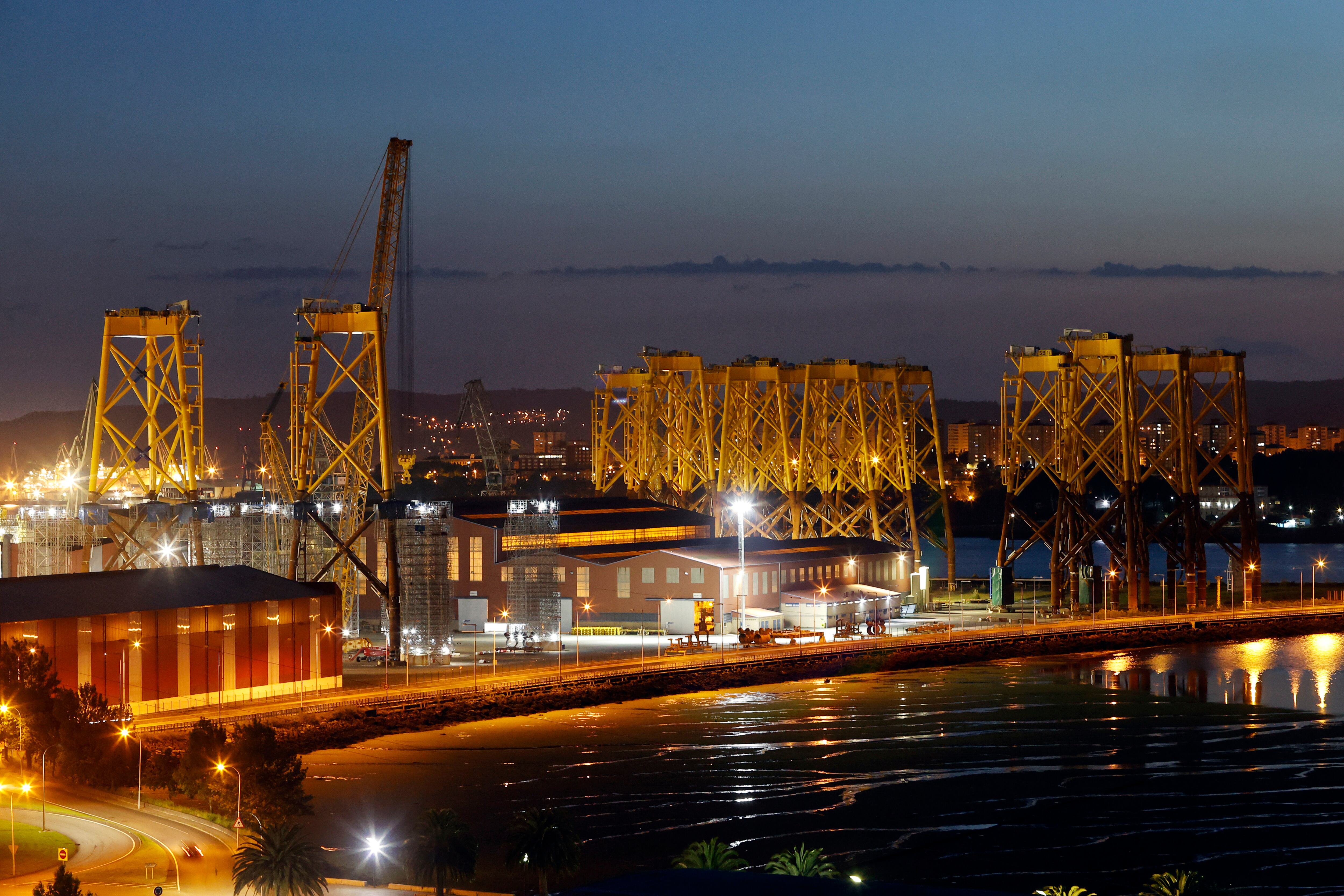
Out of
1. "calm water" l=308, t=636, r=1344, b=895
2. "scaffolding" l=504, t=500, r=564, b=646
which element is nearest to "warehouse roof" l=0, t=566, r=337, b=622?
"calm water" l=308, t=636, r=1344, b=895

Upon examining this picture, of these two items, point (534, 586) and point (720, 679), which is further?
point (534, 586)

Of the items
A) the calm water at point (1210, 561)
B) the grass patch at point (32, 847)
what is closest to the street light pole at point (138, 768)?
the grass patch at point (32, 847)

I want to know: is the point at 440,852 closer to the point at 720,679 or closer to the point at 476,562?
the point at 720,679

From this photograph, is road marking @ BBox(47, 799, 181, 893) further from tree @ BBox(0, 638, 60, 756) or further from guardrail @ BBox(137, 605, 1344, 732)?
guardrail @ BBox(137, 605, 1344, 732)

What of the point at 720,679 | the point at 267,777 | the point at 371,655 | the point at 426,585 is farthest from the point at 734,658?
the point at 267,777

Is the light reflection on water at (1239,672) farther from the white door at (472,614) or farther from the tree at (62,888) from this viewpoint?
the tree at (62,888)
